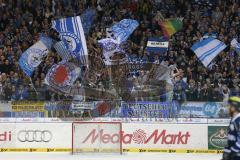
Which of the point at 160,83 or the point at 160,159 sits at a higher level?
the point at 160,83

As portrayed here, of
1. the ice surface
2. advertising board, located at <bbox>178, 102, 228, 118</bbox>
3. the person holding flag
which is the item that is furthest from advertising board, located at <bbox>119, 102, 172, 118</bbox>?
the person holding flag

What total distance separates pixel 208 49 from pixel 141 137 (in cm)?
482

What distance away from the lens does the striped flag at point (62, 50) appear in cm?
2040

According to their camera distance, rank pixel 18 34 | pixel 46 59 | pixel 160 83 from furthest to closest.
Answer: pixel 18 34, pixel 46 59, pixel 160 83

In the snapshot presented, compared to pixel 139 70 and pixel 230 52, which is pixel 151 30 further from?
pixel 139 70

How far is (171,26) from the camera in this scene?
23531 mm

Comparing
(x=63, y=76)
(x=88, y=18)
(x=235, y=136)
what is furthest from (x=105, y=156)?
(x=88, y=18)

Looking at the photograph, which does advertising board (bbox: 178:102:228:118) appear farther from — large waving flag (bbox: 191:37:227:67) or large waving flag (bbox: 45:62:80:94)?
large waving flag (bbox: 191:37:227:67)

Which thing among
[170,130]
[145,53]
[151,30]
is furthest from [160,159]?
[151,30]

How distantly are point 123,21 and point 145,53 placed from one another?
1431mm

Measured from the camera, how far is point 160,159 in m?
16.8

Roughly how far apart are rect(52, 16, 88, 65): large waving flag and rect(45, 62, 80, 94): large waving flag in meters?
0.68

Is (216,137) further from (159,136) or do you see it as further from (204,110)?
(159,136)

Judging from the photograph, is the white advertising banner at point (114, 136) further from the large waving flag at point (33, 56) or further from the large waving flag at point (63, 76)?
the large waving flag at point (33, 56)
